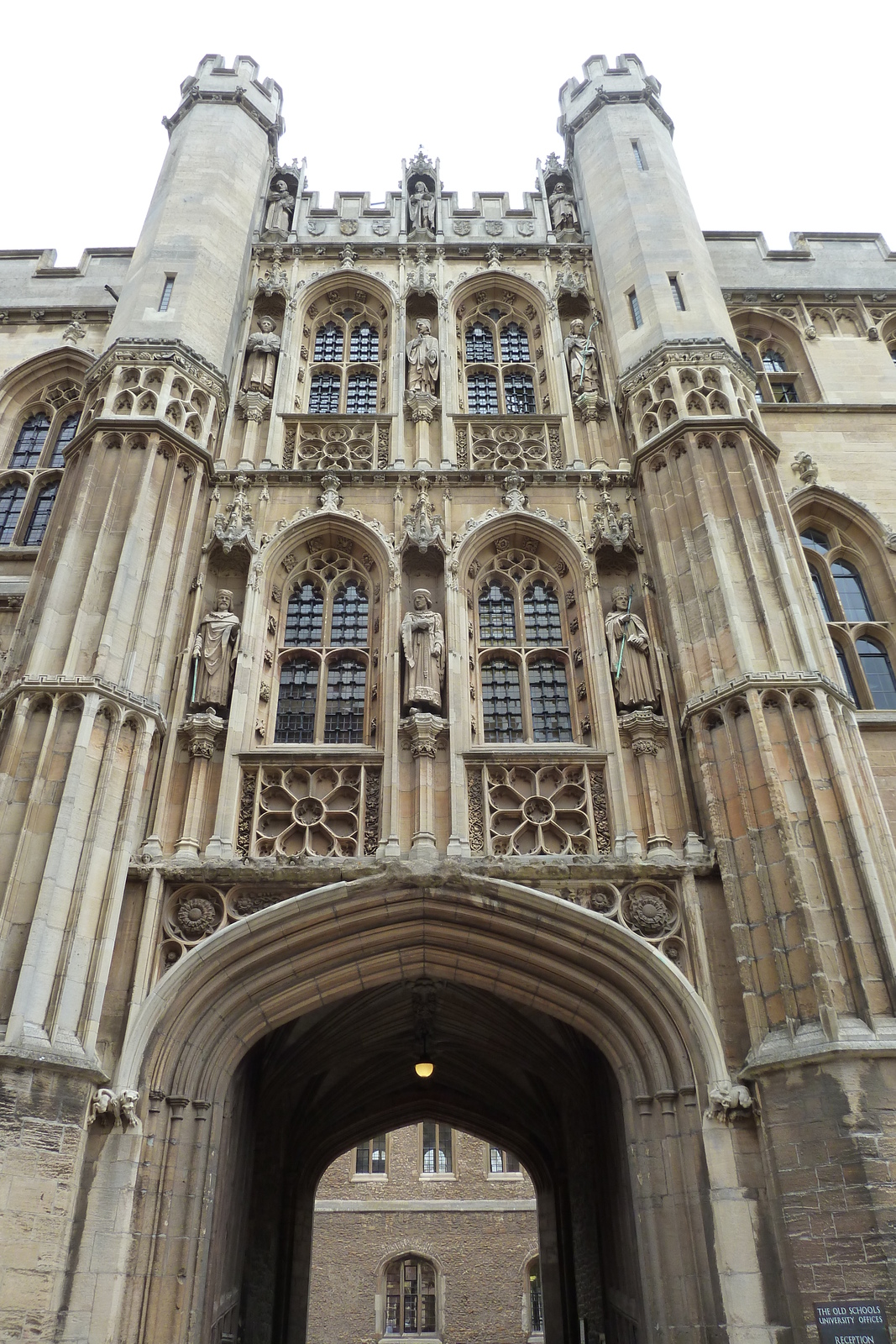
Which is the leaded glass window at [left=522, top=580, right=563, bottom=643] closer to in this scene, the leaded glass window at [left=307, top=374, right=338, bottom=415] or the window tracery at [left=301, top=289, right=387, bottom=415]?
the window tracery at [left=301, top=289, right=387, bottom=415]

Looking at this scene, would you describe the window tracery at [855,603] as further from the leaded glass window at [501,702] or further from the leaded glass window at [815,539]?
the leaded glass window at [501,702]

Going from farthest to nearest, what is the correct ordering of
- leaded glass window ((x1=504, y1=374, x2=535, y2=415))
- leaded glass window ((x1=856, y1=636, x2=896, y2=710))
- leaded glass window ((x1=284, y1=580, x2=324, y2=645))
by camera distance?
leaded glass window ((x1=504, y1=374, x2=535, y2=415)), leaded glass window ((x1=284, y1=580, x2=324, y2=645)), leaded glass window ((x1=856, y1=636, x2=896, y2=710))

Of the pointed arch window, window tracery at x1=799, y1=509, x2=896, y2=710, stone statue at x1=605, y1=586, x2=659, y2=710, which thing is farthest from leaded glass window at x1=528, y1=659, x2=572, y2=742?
window tracery at x1=799, y1=509, x2=896, y2=710

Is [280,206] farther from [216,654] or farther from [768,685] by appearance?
[768,685]

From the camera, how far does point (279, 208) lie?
782 inches

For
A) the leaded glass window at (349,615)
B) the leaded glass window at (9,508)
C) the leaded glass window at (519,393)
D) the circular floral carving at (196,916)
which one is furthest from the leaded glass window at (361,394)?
the circular floral carving at (196,916)

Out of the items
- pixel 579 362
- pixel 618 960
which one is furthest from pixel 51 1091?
pixel 579 362

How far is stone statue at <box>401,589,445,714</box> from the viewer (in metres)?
12.2

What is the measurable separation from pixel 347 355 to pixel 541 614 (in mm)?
6755

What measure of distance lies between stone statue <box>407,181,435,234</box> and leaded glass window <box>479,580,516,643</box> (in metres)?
8.75

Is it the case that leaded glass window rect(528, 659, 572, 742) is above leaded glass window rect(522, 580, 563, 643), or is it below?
below

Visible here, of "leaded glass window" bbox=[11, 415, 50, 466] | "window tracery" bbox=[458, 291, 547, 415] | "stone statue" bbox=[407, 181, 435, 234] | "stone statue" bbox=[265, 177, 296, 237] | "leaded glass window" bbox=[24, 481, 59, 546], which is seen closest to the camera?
"leaded glass window" bbox=[24, 481, 59, 546]

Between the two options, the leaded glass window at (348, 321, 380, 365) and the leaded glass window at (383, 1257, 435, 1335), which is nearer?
the leaded glass window at (348, 321, 380, 365)

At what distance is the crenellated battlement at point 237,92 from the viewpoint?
1975 cm
